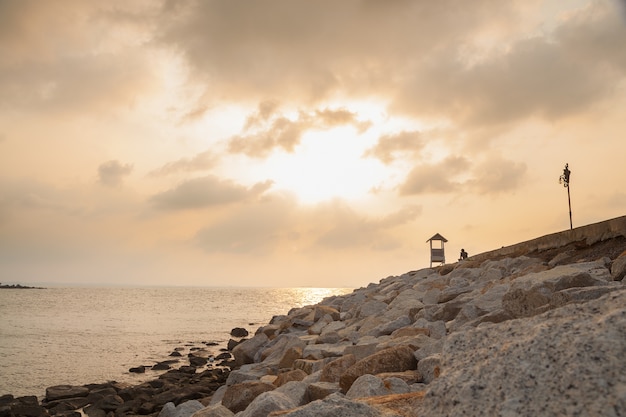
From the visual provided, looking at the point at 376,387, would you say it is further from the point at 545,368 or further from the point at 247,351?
the point at 247,351

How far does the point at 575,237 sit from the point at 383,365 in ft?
23.4

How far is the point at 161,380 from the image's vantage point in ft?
41.5

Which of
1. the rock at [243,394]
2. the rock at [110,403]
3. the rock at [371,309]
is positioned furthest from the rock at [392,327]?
the rock at [110,403]

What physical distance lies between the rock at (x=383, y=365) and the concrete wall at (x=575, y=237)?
18.9 feet

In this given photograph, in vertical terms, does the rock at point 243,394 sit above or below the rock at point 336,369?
below

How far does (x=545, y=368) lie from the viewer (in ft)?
5.62

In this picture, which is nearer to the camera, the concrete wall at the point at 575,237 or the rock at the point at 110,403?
the concrete wall at the point at 575,237

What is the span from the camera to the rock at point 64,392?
11422mm

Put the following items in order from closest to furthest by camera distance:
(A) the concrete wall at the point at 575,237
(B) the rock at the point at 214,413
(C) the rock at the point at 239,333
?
1. (B) the rock at the point at 214,413
2. (A) the concrete wall at the point at 575,237
3. (C) the rock at the point at 239,333

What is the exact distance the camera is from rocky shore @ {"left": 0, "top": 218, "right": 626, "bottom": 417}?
5.39ft

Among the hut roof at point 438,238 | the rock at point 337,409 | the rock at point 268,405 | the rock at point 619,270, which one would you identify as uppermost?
the hut roof at point 438,238

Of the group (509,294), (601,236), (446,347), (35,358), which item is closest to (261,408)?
(446,347)

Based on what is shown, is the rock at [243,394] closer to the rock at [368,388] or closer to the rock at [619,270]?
the rock at [368,388]

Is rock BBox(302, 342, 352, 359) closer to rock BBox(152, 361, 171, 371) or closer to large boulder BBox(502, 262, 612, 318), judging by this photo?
large boulder BBox(502, 262, 612, 318)
